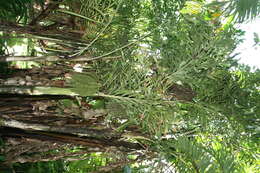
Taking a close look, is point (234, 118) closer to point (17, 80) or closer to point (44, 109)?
point (44, 109)

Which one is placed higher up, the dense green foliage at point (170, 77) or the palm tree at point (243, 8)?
the palm tree at point (243, 8)

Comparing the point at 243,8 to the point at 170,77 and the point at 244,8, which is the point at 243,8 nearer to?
the point at 244,8

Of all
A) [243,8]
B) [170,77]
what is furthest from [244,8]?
[170,77]

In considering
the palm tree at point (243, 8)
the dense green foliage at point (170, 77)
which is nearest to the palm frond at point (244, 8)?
the palm tree at point (243, 8)

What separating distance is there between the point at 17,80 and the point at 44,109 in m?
0.17

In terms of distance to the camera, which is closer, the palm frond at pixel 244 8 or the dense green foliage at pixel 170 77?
the palm frond at pixel 244 8

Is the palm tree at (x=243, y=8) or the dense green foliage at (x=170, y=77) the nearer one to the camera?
the palm tree at (x=243, y=8)

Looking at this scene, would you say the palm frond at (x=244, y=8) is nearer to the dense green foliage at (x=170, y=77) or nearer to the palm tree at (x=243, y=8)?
the palm tree at (x=243, y=8)

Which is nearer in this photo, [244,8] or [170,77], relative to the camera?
[244,8]

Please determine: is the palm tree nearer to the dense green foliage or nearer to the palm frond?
the palm frond

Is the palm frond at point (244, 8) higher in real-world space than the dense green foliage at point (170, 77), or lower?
higher

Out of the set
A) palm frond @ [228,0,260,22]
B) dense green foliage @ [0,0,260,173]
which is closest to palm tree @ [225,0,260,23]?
palm frond @ [228,0,260,22]

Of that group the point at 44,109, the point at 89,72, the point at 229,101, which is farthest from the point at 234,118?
the point at 44,109

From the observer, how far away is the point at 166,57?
123 cm
